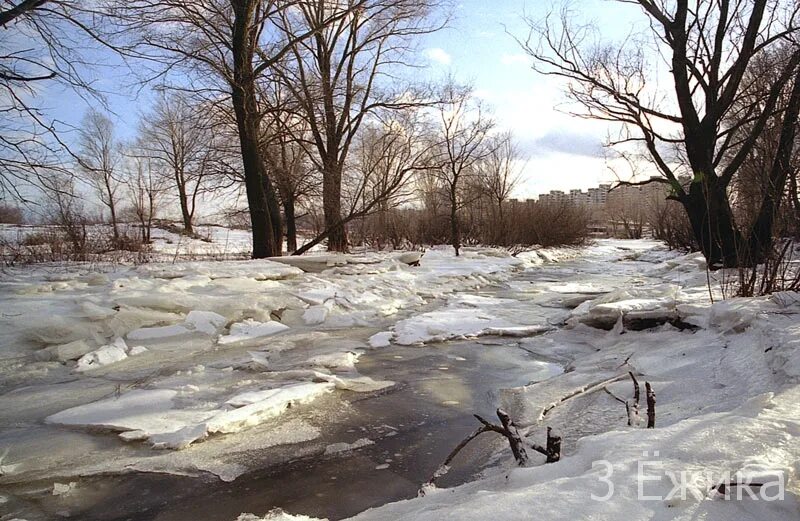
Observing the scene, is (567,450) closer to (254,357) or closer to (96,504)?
(96,504)

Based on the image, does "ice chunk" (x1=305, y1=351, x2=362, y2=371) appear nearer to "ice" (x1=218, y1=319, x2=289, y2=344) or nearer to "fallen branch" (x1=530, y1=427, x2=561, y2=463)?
"ice" (x1=218, y1=319, x2=289, y2=344)

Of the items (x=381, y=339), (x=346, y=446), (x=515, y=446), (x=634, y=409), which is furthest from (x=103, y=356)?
(x=634, y=409)

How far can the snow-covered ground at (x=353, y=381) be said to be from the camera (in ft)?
4.75

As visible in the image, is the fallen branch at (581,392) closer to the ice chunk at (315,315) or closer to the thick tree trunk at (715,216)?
the ice chunk at (315,315)

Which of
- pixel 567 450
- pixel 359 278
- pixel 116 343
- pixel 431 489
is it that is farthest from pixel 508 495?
pixel 359 278

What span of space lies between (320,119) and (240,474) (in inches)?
432

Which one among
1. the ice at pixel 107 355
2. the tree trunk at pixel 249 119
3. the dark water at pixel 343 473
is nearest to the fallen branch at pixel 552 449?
the dark water at pixel 343 473

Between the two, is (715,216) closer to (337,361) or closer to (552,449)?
(337,361)

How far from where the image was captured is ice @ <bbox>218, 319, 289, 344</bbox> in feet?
17.6

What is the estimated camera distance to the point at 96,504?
2.18m

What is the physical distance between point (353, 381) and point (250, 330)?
2.30 meters

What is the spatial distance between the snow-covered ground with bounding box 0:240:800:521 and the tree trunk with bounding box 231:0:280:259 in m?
3.06

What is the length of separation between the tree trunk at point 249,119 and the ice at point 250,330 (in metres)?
5.00

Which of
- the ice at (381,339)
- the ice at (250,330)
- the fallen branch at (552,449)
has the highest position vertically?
the fallen branch at (552,449)
